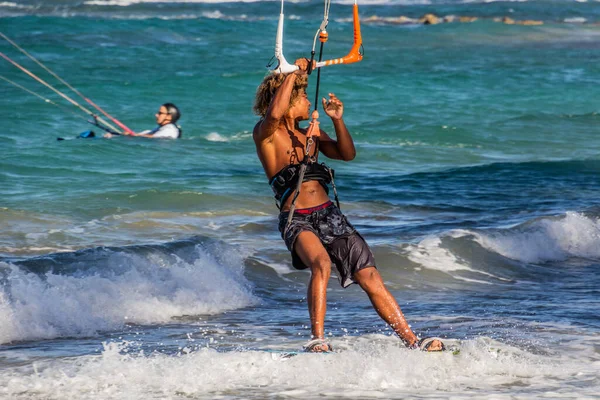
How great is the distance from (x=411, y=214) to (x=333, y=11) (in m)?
57.0

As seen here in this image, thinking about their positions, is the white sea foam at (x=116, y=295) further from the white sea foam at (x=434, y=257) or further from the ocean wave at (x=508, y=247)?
the ocean wave at (x=508, y=247)

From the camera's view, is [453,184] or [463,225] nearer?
[463,225]

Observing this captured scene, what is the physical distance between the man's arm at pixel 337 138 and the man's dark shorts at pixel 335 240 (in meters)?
0.36

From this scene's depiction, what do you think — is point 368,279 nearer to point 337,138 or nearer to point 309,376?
point 309,376

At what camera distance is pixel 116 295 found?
8766mm

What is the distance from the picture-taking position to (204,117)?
25062 mm

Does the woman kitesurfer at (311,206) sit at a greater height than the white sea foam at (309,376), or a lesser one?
greater

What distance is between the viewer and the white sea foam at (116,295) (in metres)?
8.01

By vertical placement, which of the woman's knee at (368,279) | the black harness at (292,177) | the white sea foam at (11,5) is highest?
the black harness at (292,177)

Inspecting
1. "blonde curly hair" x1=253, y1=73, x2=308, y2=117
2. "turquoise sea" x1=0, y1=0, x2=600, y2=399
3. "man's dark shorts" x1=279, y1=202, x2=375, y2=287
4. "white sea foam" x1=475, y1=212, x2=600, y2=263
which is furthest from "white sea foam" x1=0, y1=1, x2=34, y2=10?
"man's dark shorts" x1=279, y1=202, x2=375, y2=287

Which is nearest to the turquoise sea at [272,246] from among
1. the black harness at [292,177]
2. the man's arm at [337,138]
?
the black harness at [292,177]

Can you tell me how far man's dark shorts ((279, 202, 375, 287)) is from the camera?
6.34 m

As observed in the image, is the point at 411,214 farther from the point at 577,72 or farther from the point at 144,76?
the point at 577,72

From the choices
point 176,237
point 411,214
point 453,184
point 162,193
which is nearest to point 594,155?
point 453,184
